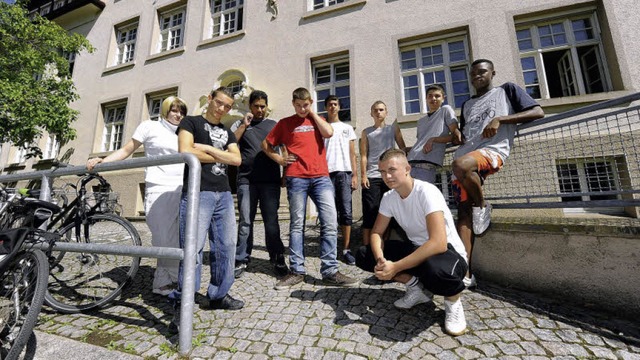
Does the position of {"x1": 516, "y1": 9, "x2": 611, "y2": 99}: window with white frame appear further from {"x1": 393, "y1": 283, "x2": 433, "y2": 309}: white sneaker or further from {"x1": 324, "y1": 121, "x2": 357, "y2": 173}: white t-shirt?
{"x1": 393, "y1": 283, "x2": 433, "y2": 309}: white sneaker

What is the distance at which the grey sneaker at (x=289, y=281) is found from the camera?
110 inches

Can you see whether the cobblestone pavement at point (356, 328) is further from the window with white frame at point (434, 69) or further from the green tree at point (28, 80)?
the green tree at point (28, 80)

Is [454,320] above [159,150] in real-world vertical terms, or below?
below

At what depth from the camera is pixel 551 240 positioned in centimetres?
247

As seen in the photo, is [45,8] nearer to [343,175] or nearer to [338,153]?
[338,153]

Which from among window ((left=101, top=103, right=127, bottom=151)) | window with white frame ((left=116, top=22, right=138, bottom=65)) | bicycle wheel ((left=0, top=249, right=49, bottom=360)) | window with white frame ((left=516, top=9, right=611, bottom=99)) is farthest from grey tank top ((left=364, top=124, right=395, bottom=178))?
window with white frame ((left=116, top=22, right=138, bottom=65))

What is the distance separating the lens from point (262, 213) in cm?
320

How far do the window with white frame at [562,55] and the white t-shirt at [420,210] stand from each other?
6.41 meters

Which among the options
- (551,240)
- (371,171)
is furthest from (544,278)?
A: (371,171)

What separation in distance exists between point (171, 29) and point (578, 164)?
13.1 m

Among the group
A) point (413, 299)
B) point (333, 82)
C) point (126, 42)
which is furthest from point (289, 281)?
point (126, 42)

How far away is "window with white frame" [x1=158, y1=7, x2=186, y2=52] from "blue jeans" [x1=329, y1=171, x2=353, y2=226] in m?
10.4

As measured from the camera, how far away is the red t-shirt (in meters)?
2.99

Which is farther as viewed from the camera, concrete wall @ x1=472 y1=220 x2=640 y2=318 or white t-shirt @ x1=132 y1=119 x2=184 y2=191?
white t-shirt @ x1=132 y1=119 x2=184 y2=191
